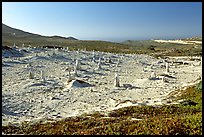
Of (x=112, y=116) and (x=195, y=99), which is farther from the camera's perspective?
(x=195, y=99)

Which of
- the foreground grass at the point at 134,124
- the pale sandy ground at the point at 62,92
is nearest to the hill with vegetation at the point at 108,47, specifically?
the pale sandy ground at the point at 62,92

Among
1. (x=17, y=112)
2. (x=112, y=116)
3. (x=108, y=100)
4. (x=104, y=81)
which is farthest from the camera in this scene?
(x=104, y=81)

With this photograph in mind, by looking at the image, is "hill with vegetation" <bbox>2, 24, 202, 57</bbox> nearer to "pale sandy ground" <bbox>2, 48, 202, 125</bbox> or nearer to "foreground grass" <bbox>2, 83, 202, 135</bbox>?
"pale sandy ground" <bbox>2, 48, 202, 125</bbox>

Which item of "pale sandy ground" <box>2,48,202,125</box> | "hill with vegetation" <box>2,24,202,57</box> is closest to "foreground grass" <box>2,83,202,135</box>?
"pale sandy ground" <box>2,48,202,125</box>

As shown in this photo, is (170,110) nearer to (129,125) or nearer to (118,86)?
(129,125)

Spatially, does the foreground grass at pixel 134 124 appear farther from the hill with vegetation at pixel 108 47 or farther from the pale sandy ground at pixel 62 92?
the hill with vegetation at pixel 108 47

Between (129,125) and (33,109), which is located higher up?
(129,125)

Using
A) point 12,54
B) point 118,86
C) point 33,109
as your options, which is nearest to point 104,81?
point 118,86

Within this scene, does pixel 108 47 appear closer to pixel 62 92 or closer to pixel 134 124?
pixel 62 92

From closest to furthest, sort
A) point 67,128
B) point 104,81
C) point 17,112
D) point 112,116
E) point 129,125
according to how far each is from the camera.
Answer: point 129,125 < point 67,128 < point 112,116 < point 17,112 < point 104,81
